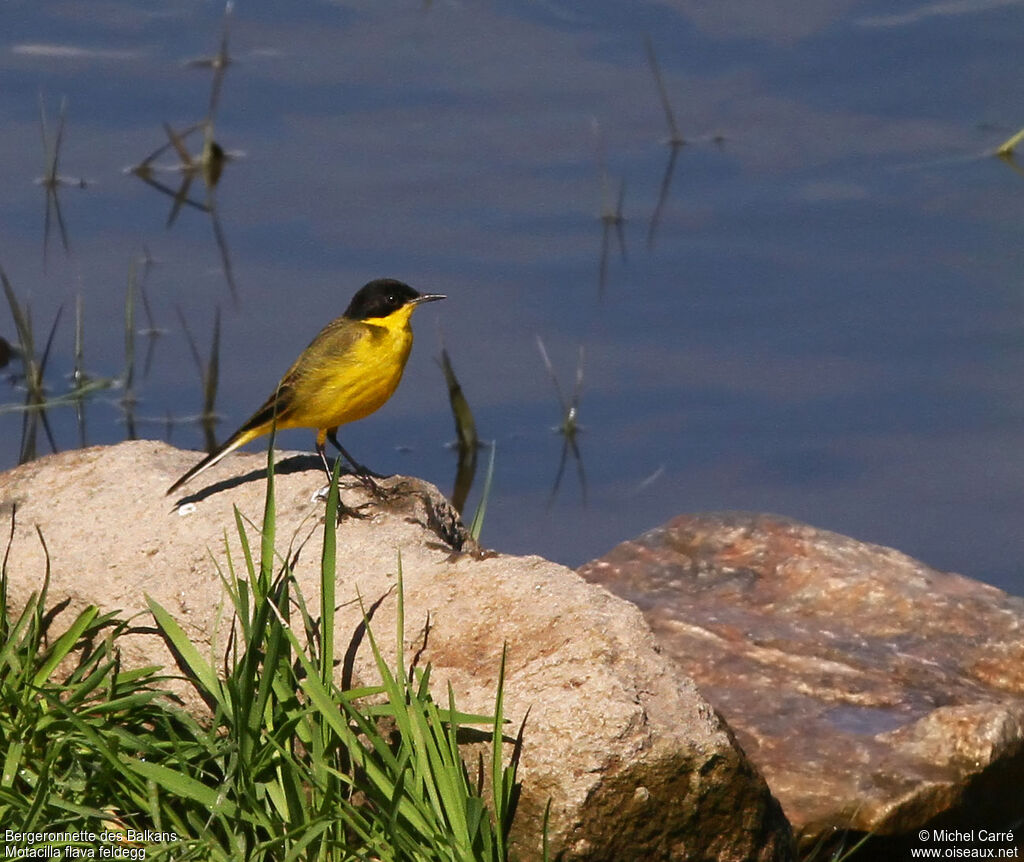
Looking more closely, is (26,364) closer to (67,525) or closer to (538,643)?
(67,525)

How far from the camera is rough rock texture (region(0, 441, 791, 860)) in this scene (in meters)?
4.98

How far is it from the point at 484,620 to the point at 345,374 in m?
1.87

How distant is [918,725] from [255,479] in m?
Answer: 2.55

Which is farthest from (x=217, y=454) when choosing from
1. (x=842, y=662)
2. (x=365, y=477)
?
(x=842, y=662)

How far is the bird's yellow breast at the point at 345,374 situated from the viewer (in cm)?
702

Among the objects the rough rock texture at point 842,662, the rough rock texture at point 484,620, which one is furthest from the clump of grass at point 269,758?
A: the rough rock texture at point 842,662

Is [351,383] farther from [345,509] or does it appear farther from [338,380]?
[345,509]

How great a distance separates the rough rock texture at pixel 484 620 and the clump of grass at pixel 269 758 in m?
A: 0.15

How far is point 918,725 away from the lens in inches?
238

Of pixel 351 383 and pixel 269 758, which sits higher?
pixel 351 383

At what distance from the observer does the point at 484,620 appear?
544 centimetres

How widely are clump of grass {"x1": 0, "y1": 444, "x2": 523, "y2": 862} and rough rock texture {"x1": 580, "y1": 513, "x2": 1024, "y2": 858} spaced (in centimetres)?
140

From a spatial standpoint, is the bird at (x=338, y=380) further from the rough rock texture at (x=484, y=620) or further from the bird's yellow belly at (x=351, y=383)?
the rough rock texture at (x=484, y=620)

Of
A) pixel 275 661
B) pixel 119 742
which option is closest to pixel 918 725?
pixel 275 661
